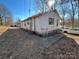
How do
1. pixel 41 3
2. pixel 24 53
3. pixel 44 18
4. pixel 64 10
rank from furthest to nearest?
pixel 64 10 < pixel 41 3 < pixel 44 18 < pixel 24 53

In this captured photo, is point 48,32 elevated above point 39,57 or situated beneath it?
elevated above

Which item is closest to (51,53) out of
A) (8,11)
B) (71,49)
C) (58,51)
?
(58,51)

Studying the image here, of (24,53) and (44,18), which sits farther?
(44,18)

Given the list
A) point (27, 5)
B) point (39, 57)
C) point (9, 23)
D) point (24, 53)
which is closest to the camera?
point (39, 57)

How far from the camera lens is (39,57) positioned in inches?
296

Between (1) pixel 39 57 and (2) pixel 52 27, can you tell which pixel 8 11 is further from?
(1) pixel 39 57

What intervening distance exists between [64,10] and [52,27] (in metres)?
13.8


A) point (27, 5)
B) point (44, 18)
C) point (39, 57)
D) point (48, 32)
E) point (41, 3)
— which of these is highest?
point (41, 3)

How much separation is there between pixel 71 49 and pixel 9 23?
45222mm

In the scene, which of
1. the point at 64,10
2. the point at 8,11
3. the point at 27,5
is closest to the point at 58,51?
the point at 27,5

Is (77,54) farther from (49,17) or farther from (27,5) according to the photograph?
(27,5)

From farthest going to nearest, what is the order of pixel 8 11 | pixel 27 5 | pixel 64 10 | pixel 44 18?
pixel 8 11, pixel 64 10, pixel 27 5, pixel 44 18

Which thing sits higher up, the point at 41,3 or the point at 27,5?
the point at 41,3

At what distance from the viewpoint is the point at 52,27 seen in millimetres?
15234
